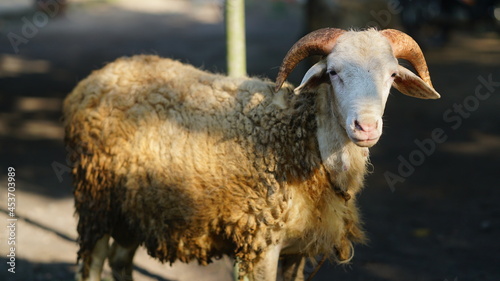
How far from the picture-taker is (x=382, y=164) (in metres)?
8.52

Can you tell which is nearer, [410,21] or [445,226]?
[445,226]

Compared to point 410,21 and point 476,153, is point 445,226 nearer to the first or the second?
point 476,153

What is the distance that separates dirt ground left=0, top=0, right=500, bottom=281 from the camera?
600 cm

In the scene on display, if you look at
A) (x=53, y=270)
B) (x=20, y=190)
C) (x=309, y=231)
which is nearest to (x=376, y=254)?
(x=309, y=231)

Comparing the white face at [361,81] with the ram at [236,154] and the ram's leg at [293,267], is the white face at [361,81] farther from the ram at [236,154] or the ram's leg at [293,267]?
the ram's leg at [293,267]

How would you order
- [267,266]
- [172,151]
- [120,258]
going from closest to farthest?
[267,266] < [172,151] < [120,258]

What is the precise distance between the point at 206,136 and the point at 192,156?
0.17 m

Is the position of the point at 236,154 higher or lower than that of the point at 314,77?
lower

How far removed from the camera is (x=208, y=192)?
4.12m

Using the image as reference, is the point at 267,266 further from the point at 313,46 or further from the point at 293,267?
the point at 313,46

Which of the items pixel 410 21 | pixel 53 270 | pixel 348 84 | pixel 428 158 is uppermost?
pixel 410 21

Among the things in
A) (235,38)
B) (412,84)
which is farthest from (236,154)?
(235,38)

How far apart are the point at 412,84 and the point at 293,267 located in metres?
1.70

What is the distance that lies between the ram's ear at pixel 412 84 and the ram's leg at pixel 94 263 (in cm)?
256
